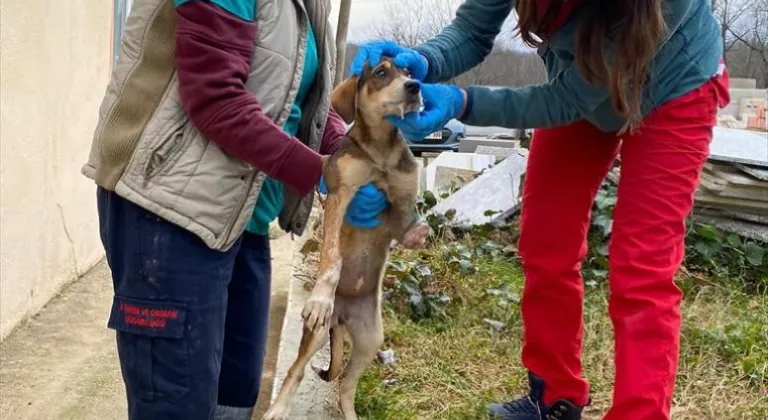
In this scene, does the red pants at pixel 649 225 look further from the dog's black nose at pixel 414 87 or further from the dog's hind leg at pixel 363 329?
the dog's hind leg at pixel 363 329

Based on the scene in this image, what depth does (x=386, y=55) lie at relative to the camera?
2.63 m

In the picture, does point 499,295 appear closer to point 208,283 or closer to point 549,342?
point 549,342

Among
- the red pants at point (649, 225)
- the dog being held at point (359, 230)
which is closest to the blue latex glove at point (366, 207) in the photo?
the dog being held at point (359, 230)

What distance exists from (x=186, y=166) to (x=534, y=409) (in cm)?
179

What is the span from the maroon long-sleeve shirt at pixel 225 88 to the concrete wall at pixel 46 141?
2.46 metres

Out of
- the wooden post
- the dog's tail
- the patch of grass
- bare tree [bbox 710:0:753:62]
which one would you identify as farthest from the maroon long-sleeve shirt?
bare tree [bbox 710:0:753:62]

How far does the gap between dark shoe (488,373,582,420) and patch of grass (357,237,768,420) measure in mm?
98

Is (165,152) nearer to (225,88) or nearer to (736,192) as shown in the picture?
(225,88)

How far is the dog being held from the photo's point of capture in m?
2.53

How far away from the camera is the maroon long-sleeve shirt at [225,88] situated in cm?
196

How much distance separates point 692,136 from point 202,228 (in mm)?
1555

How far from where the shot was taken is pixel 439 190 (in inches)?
310

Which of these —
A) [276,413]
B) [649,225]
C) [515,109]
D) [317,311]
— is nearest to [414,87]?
[515,109]

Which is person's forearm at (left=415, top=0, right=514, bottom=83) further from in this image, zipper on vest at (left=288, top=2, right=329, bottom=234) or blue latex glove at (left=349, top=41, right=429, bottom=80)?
zipper on vest at (left=288, top=2, right=329, bottom=234)
